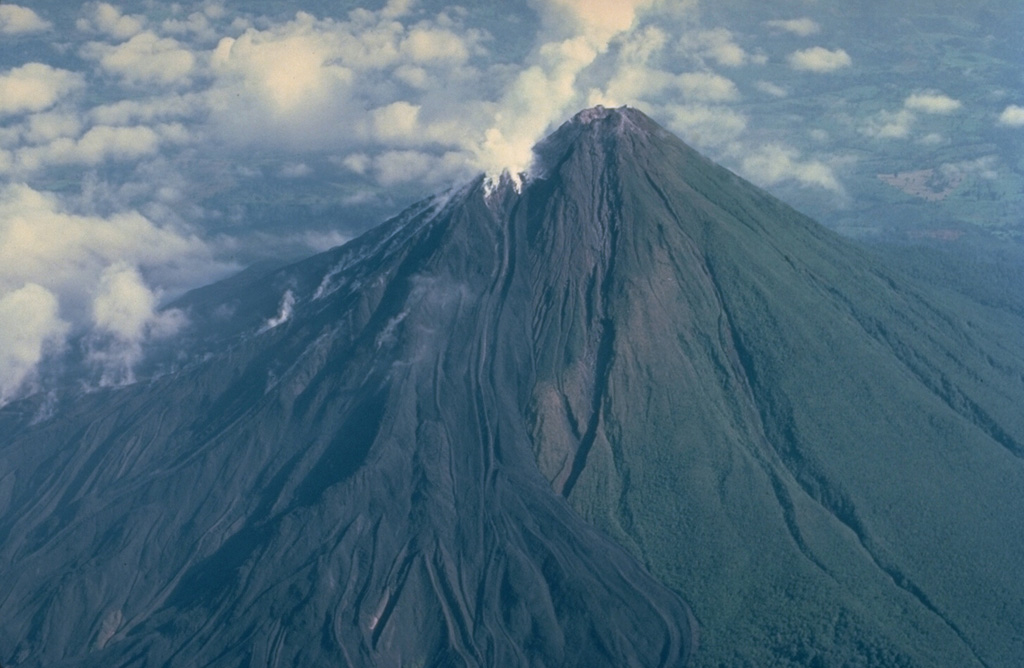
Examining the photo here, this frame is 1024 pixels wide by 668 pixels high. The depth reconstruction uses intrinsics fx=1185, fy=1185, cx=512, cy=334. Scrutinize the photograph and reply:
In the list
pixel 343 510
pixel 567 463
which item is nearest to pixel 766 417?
pixel 567 463

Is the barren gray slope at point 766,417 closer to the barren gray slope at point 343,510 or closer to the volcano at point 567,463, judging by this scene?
the volcano at point 567,463

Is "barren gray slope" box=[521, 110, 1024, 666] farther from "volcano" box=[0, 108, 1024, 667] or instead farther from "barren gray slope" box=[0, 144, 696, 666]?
"barren gray slope" box=[0, 144, 696, 666]

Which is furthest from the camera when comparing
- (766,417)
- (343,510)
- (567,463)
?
(766,417)

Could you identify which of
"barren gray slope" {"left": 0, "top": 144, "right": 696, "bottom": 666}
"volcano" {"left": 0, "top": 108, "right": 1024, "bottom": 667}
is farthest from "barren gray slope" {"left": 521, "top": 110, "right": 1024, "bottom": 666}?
"barren gray slope" {"left": 0, "top": 144, "right": 696, "bottom": 666}

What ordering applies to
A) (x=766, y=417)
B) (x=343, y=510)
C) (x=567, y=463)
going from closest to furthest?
(x=343, y=510), (x=567, y=463), (x=766, y=417)

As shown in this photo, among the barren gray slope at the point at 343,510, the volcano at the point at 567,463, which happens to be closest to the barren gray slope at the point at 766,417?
the volcano at the point at 567,463

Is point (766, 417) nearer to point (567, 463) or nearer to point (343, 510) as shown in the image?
point (567, 463)

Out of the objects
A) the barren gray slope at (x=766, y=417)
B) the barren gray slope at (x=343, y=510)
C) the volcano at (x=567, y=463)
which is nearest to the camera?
the barren gray slope at (x=766, y=417)

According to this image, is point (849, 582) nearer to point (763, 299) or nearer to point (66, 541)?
point (763, 299)
